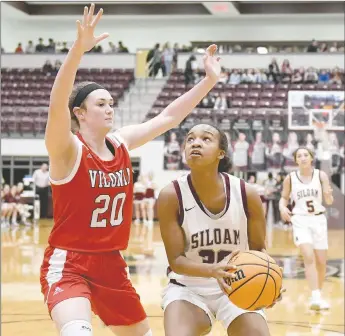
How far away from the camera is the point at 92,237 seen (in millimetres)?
3768

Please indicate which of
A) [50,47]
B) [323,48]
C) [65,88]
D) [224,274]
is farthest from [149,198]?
[65,88]

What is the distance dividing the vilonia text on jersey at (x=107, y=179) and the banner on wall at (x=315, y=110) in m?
14.3

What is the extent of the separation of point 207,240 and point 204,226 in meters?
0.08

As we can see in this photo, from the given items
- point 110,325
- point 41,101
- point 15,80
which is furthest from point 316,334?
point 15,80

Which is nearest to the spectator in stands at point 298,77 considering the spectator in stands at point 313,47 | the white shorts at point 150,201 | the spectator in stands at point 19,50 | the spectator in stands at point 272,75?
the spectator in stands at point 272,75

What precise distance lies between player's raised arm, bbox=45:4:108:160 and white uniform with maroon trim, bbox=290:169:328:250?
4669mm

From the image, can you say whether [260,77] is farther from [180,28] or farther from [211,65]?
[211,65]

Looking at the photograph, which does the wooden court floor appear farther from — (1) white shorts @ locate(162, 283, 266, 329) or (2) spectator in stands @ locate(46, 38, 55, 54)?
(2) spectator in stands @ locate(46, 38, 55, 54)

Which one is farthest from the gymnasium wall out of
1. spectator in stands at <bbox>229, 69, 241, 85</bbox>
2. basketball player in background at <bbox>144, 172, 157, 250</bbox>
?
basketball player in background at <bbox>144, 172, 157, 250</bbox>

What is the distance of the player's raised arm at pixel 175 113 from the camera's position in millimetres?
4266

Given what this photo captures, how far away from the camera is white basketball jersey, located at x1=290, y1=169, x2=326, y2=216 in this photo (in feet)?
26.2

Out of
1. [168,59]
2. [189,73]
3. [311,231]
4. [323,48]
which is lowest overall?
[311,231]

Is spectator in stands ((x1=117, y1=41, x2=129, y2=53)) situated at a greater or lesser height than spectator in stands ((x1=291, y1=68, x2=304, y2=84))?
greater

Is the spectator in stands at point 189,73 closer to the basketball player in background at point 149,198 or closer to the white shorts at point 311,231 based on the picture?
the basketball player in background at point 149,198
